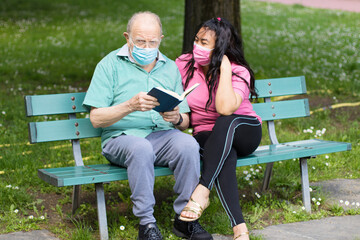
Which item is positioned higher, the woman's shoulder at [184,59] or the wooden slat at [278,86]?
the woman's shoulder at [184,59]

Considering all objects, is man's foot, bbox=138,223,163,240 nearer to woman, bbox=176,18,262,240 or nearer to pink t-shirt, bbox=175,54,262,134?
woman, bbox=176,18,262,240

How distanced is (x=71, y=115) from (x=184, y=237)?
1.18 m

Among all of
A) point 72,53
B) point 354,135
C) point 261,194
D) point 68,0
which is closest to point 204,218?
point 261,194

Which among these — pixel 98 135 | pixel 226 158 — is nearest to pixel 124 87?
pixel 98 135

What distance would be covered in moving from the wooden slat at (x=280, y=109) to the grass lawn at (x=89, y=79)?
1.68ft

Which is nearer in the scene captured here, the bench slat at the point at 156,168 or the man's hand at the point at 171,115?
the bench slat at the point at 156,168

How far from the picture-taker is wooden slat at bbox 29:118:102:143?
3779 millimetres

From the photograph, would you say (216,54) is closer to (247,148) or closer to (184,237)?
(247,148)

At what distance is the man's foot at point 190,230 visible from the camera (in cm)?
350

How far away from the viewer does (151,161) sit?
135 inches

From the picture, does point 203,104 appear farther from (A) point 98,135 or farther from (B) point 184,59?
(A) point 98,135

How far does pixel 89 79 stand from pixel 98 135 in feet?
17.3

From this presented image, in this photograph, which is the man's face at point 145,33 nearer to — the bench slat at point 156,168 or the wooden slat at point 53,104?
the wooden slat at point 53,104

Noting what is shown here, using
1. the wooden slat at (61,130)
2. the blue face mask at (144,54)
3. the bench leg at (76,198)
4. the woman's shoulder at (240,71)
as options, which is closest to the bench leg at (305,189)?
the woman's shoulder at (240,71)
